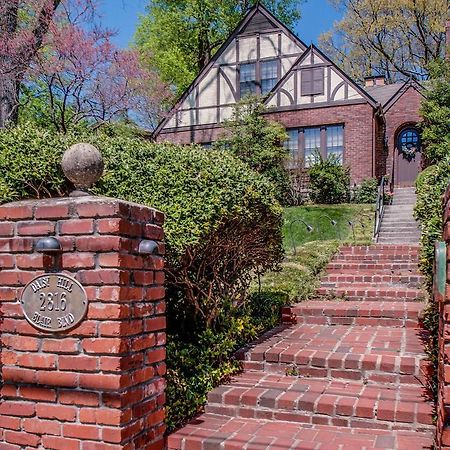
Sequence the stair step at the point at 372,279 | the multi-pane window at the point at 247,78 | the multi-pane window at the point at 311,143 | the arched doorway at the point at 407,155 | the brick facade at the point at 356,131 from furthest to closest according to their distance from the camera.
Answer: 1. the multi-pane window at the point at 247,78
2. the arched doorway at the point at 407,155
3. the multi-pane window at the point at 311,143
4. the brick facade at the point at 356,131
5. the stair step at the point at 372,279

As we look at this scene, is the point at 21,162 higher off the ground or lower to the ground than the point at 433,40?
lower

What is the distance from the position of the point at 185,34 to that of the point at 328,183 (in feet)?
45.6

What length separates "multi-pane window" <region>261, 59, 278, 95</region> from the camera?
65.0 ft

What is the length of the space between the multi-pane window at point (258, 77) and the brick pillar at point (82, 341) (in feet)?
58.8

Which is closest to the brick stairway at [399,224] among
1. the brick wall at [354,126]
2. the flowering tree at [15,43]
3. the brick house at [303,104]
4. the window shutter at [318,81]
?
the brick wall at [354,126]

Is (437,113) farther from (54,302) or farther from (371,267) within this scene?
(54,302)

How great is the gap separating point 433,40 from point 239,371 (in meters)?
26.9

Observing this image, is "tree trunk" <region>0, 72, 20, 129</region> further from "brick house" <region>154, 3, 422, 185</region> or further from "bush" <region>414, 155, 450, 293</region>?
"brick house" <region>154, 3, 422, 185</region>

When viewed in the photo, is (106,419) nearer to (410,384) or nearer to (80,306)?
(80,306)

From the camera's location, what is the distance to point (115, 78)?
50.3 ft

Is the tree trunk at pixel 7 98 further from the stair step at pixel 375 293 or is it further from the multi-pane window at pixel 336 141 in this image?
the multi-pane window at pixel 336 141

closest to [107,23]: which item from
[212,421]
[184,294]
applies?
[184,294]

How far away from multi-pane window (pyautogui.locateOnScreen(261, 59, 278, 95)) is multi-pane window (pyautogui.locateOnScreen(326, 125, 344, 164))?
3.10 m

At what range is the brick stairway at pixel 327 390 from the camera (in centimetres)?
356
